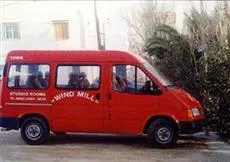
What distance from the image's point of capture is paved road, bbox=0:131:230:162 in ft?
36.0

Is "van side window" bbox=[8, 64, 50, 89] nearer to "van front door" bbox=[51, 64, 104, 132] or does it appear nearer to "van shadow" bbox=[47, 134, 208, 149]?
"van front door" bbox=[51, 64, 104, 132]

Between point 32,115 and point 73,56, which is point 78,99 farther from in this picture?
point 32,115

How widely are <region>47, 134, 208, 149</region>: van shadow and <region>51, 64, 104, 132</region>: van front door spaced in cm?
63

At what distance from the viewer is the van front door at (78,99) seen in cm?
1213

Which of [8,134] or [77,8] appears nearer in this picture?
[8,134]

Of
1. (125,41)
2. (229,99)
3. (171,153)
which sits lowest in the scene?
(171,153)

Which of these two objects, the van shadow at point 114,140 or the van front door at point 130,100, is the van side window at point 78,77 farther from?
the van shadow at point 114,140

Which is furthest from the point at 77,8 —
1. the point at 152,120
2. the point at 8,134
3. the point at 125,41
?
the point at 152,120

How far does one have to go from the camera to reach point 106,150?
11820mm

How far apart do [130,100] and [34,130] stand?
223cm

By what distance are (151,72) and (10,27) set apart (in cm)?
2592

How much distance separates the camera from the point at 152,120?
1204 centimetres

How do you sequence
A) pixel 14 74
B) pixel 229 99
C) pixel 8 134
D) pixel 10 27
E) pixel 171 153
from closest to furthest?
pixel 171 153
pixel 14 74
pixel 229 99
pixel 8 134
pixel 10 27

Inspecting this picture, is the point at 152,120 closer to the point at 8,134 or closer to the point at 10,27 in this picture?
the point at 8,134
